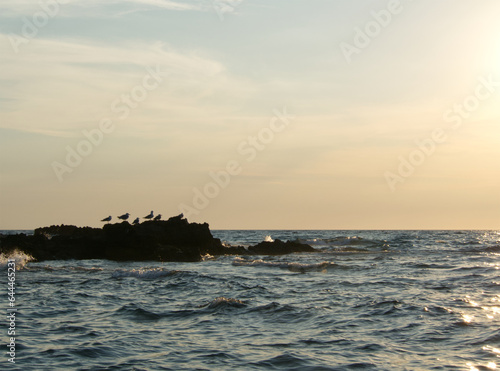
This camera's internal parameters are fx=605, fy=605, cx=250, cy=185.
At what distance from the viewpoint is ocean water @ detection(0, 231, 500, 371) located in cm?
1169

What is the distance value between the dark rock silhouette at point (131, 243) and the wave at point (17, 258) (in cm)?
43

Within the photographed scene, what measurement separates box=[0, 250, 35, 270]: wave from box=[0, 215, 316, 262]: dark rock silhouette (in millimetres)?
435

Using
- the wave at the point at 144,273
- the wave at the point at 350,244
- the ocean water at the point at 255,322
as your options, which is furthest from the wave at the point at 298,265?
the wave at the point at 350,244

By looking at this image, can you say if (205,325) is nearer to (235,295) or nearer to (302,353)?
(302,353)

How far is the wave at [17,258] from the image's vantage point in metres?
30.6

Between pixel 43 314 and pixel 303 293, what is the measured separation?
8.75 m

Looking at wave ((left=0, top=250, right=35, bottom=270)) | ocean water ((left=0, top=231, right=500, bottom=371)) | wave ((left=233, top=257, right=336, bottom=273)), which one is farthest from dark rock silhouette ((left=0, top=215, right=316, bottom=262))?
ocean water ((left=0, top=231, right=500, bottom=371))

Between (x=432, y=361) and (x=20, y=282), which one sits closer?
(x=432, y=361)

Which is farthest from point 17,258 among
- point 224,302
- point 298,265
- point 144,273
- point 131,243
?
point 224,302

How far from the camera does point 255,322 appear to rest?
15625 millimetres

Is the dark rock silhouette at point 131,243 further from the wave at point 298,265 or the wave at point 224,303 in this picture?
the wave at point 224,303

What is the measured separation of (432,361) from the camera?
38.0 feet

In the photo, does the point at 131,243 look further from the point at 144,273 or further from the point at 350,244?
the point at 350,244

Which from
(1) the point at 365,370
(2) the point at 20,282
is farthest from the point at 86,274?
(1) the point at 365,370
